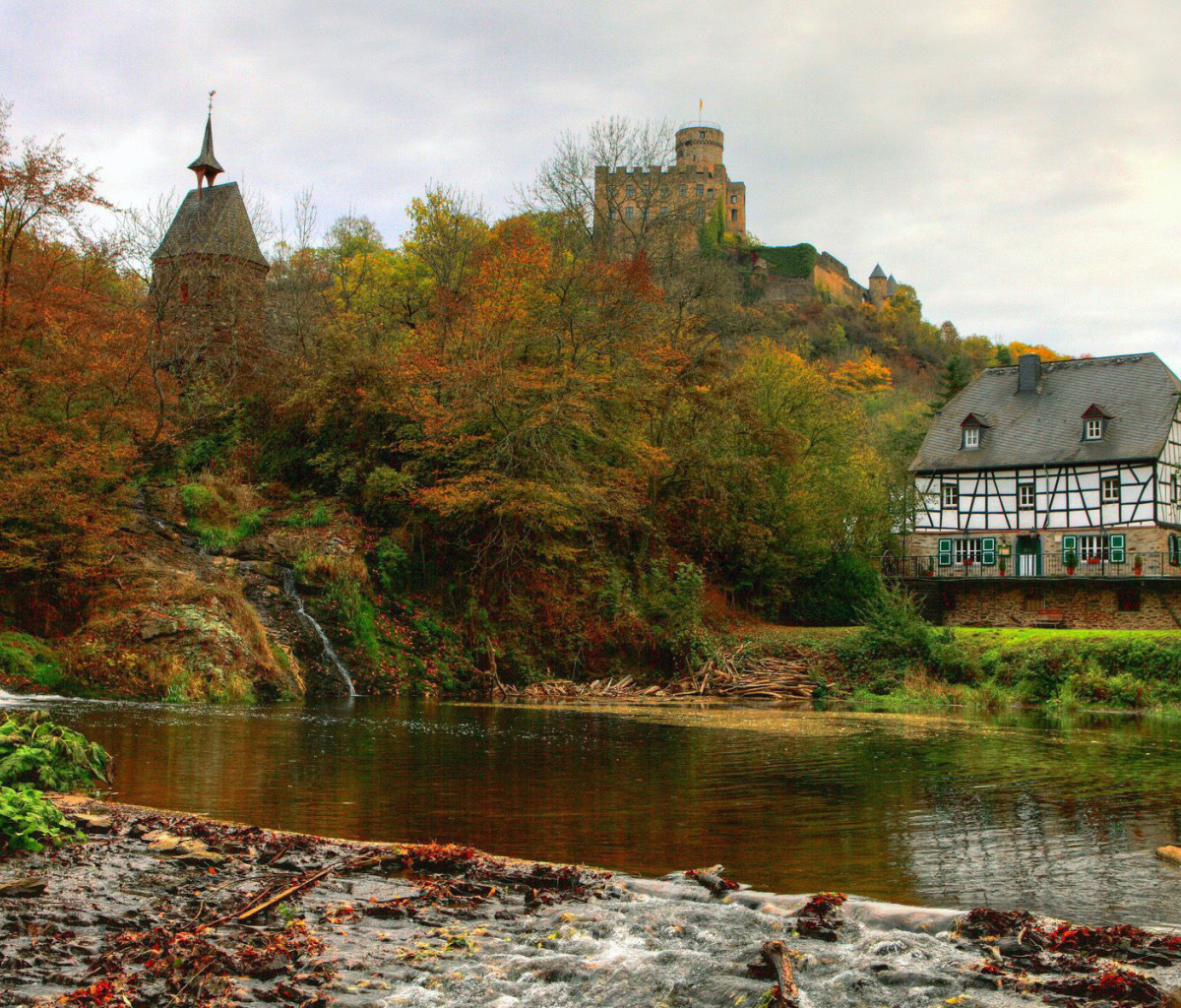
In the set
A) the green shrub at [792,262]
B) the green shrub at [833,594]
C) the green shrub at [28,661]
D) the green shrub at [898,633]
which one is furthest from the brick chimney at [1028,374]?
the green shrub at [792,262]

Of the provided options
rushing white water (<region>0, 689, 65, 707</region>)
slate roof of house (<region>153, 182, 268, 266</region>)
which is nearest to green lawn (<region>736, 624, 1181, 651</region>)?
rushing white water (<region>0, 689, 65, 707</region>)

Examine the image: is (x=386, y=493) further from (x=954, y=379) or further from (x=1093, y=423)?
(x=954, y=379)

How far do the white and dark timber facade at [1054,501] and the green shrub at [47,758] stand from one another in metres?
38.2

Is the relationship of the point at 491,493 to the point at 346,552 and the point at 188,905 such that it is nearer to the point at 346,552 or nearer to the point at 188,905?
the point at 346,552

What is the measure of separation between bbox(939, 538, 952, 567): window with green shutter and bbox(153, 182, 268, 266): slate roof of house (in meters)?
30.9

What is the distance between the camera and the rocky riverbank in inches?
189

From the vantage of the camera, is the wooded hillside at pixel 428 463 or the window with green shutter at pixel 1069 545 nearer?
the wooded hillside at pixel 428 463

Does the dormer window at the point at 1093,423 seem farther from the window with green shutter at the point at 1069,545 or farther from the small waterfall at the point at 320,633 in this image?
the small waterfall at the point at 320,633

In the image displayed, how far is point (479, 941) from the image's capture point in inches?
218

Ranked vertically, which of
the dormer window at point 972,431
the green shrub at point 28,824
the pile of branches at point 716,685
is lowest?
the pile of branches at point 716,685

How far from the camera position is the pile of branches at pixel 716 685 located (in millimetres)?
27125

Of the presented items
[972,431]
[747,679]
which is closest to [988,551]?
[972,431]

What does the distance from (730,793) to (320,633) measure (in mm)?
15756

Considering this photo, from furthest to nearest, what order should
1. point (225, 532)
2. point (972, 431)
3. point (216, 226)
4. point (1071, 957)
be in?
point (972, 431) < point (216, 226) < point (225, 532) < point (1071, 957)
